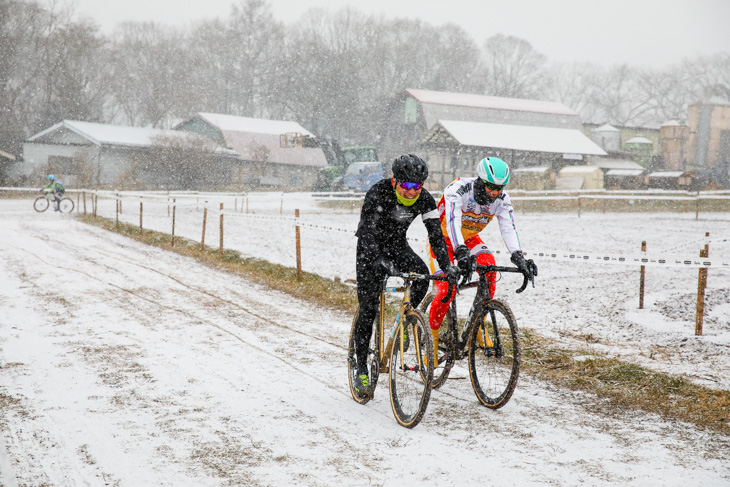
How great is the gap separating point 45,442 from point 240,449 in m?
1.23

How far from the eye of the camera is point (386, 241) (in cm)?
502

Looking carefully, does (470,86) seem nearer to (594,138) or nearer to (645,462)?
(594,138)

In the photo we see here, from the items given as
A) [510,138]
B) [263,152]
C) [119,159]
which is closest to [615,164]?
Result: [510,138]

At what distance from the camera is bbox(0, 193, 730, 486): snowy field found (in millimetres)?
3852

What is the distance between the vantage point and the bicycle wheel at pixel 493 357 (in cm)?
484

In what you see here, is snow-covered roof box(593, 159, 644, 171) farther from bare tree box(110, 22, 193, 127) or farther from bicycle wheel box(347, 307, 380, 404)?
bicycle wheel box(347, 307, 380, 404)

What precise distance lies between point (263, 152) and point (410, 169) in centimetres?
4626

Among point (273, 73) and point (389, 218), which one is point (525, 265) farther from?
point (273, 73)

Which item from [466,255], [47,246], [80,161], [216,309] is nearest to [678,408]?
[466,255]

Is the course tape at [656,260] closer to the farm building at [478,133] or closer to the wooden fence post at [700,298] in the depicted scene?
the wooden fence post at [700,298]

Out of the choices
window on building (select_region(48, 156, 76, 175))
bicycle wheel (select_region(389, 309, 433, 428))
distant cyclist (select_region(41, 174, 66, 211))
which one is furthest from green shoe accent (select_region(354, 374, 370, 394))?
window on building (select_region(48, 156, 76, 175))

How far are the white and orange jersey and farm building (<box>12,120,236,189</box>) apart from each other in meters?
39.3

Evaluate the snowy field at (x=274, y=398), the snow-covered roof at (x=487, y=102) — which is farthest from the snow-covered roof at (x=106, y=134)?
the snowy field at (x=274, y=398)

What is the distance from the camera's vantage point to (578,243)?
55.9 ft
